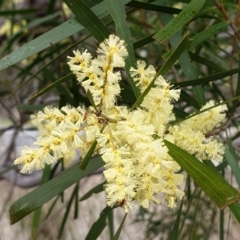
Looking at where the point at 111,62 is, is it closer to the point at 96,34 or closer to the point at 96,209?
the point at 96,34

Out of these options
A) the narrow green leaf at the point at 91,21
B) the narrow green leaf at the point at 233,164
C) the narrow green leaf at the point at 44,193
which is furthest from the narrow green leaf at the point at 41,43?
the narrow green leaf at the point at 233,164

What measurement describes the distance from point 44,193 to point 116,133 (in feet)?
0.40

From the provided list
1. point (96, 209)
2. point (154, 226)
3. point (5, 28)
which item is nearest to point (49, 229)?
point (96, 209)

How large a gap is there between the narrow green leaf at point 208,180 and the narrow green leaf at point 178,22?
0.10 m

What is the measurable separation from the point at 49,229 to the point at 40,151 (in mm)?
1432

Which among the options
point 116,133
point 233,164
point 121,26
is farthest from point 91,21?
point 233,164

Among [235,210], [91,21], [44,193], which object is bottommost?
[235,210]

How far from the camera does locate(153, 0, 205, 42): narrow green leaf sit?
0.42m

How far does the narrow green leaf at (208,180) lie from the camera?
34cm

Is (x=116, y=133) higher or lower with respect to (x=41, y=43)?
lower

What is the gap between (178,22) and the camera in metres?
0.44

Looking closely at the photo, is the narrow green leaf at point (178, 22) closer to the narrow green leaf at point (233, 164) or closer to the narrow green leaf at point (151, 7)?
the narrow green leaf at point (151, 7)

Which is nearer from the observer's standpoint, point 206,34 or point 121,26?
point 121,26

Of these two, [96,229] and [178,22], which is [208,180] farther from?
[96,229]
